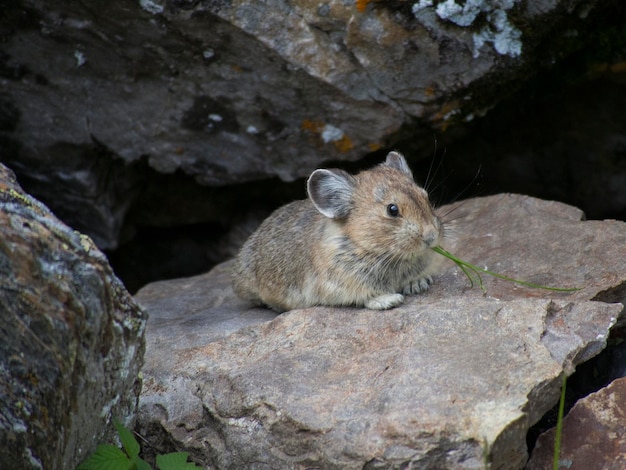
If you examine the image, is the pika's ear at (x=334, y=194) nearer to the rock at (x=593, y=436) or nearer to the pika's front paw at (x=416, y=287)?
the pika's front paw at (x=416, y=287)

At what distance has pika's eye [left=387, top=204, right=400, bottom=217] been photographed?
673 centimetres

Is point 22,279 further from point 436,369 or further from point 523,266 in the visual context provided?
point 523,266

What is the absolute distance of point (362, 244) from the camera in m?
6.91

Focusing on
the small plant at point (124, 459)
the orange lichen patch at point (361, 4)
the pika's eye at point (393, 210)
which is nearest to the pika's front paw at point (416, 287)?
the pika's eye at point (393, 210)

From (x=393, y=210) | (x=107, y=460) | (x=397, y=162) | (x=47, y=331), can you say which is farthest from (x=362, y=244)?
(x=47, y=331)

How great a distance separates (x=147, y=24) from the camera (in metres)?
7.78

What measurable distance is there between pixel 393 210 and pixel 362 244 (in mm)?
409

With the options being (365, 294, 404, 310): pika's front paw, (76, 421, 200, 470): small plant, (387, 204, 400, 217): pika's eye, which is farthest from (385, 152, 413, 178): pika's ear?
(76, 421, 200, 470): small plant

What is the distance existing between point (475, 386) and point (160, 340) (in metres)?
2.94

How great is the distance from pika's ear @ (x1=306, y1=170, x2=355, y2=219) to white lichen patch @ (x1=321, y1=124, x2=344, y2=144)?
5.31 feet

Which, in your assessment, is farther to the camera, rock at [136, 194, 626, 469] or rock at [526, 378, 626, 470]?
rock at [526, 378, 626, 470]

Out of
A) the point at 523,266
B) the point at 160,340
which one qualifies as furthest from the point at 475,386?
the point at 160,340

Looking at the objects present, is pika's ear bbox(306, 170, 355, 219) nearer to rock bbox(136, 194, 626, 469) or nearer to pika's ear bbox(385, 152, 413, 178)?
pika's ear bbox(385, 152, 413, 178)

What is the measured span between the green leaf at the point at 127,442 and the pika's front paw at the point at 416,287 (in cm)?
286
